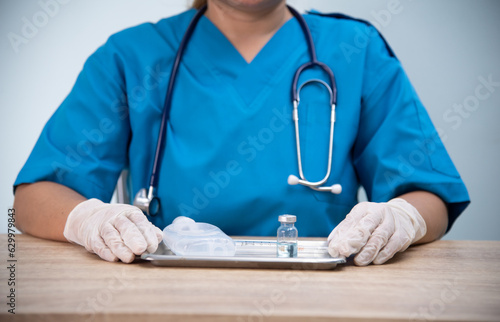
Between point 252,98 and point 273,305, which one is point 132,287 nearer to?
point 273,305

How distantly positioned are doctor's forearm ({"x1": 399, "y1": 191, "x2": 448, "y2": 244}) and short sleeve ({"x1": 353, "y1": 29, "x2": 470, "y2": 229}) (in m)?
0.02

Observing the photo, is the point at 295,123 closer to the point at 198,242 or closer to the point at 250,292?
the point at 198,242

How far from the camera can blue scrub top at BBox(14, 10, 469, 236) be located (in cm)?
102

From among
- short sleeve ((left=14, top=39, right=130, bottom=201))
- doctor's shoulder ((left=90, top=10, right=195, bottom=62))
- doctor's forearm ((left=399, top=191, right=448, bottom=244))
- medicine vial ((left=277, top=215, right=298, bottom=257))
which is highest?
doctor's shoulder ((left=90, top=10, right=195, bottom=62))

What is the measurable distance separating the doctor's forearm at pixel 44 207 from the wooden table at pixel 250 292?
13 cm

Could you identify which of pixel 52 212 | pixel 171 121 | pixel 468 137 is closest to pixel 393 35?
pixel 468 137

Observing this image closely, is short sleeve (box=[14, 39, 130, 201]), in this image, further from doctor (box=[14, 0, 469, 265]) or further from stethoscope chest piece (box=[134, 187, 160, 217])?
stethoscope chest piece (box=[134, 187, 160, 217])

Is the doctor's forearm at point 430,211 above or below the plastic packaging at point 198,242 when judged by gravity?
below

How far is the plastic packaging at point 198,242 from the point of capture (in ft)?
2.38

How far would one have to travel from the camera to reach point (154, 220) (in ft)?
3.52

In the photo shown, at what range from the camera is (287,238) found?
767 millimetres

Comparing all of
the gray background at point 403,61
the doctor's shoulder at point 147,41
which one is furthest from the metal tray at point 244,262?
the gray background at point 403,61

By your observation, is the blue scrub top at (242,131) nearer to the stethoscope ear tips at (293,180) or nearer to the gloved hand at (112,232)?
the stethoscope ear tips at (293,180)

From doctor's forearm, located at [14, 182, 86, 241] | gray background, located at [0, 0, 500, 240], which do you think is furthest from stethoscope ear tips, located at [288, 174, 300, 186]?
gray background, located at [0, 0, 500, 240]
